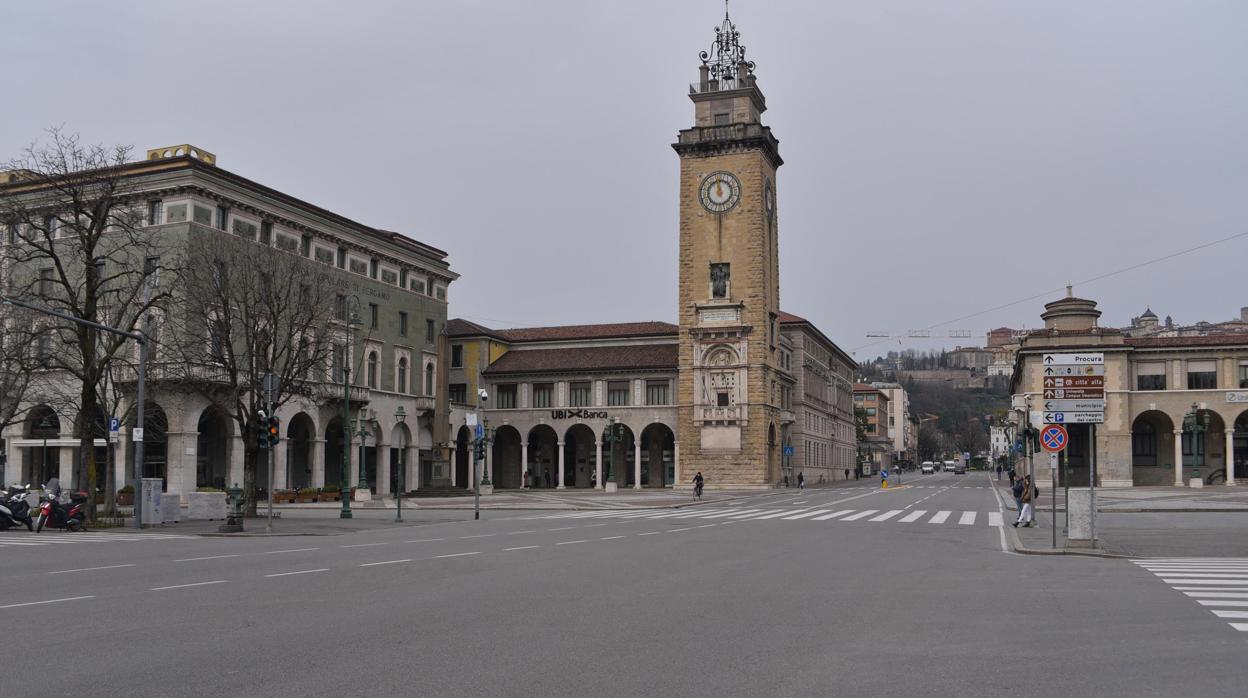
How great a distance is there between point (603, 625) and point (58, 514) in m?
23.1

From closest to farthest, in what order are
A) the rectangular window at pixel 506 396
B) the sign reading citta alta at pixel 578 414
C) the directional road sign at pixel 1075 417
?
the directional road sign at pixel 1075 417 → the sign reading citta alta at pixel 578 414 → the rectangular window at pixel 506 396

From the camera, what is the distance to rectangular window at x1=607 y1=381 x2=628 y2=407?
262 ft

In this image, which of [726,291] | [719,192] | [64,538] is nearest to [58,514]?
[64,538]

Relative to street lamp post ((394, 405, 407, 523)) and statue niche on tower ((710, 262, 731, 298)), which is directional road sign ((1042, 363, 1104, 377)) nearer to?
street lamp post ((394, 405, 407, 523))

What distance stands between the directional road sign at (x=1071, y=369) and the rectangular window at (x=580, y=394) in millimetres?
59615

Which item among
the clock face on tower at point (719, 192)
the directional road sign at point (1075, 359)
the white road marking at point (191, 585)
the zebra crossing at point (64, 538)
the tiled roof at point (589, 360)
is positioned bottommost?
the zebra crossing at point (64, 538)

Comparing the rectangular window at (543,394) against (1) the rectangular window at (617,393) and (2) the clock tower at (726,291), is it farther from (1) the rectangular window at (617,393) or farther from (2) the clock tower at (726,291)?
(2) the clock tower at (726,291)

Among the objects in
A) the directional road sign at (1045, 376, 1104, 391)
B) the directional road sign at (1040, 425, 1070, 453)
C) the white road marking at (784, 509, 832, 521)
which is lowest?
the white road marking at (784, 509, 832, 521)

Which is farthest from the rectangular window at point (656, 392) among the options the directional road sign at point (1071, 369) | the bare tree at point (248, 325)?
the directional road sign at point (1071, 369)

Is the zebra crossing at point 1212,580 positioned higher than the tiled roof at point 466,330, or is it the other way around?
the tiled roof at point 466,330

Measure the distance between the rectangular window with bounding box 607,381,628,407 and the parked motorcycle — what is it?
52512 millimetres

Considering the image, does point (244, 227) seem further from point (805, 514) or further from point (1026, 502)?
point (1026, 502)

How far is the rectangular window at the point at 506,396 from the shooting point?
271 ft

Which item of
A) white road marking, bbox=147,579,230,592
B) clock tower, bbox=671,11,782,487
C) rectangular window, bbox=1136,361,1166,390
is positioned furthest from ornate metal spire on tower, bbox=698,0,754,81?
white road marking, bbox=147,579,230,592
